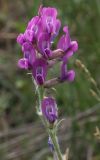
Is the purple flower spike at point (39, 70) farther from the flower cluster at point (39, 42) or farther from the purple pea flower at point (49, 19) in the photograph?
the purple pea flower at point (49, 19)

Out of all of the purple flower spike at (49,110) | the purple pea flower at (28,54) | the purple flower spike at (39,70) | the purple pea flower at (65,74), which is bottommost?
the purple flower spike at (49,110)

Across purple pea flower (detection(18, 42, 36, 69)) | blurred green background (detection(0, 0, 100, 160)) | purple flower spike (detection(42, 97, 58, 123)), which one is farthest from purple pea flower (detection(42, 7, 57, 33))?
blurred green background (detection(0, 0, 100, 160))

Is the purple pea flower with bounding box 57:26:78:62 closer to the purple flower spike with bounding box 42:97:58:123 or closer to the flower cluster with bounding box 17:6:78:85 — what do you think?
the flower cluster with bounding box 17:6:78:85

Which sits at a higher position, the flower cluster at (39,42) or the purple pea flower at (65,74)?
the flower cluster at (39,42)

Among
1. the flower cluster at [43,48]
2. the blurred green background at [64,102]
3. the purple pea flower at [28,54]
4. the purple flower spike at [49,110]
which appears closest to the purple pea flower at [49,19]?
the flower cluster at [43,48]

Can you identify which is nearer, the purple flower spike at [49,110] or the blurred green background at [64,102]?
the purple flower spike at [49,110]

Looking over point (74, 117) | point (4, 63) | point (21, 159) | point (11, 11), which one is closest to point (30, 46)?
point (74, 117)
